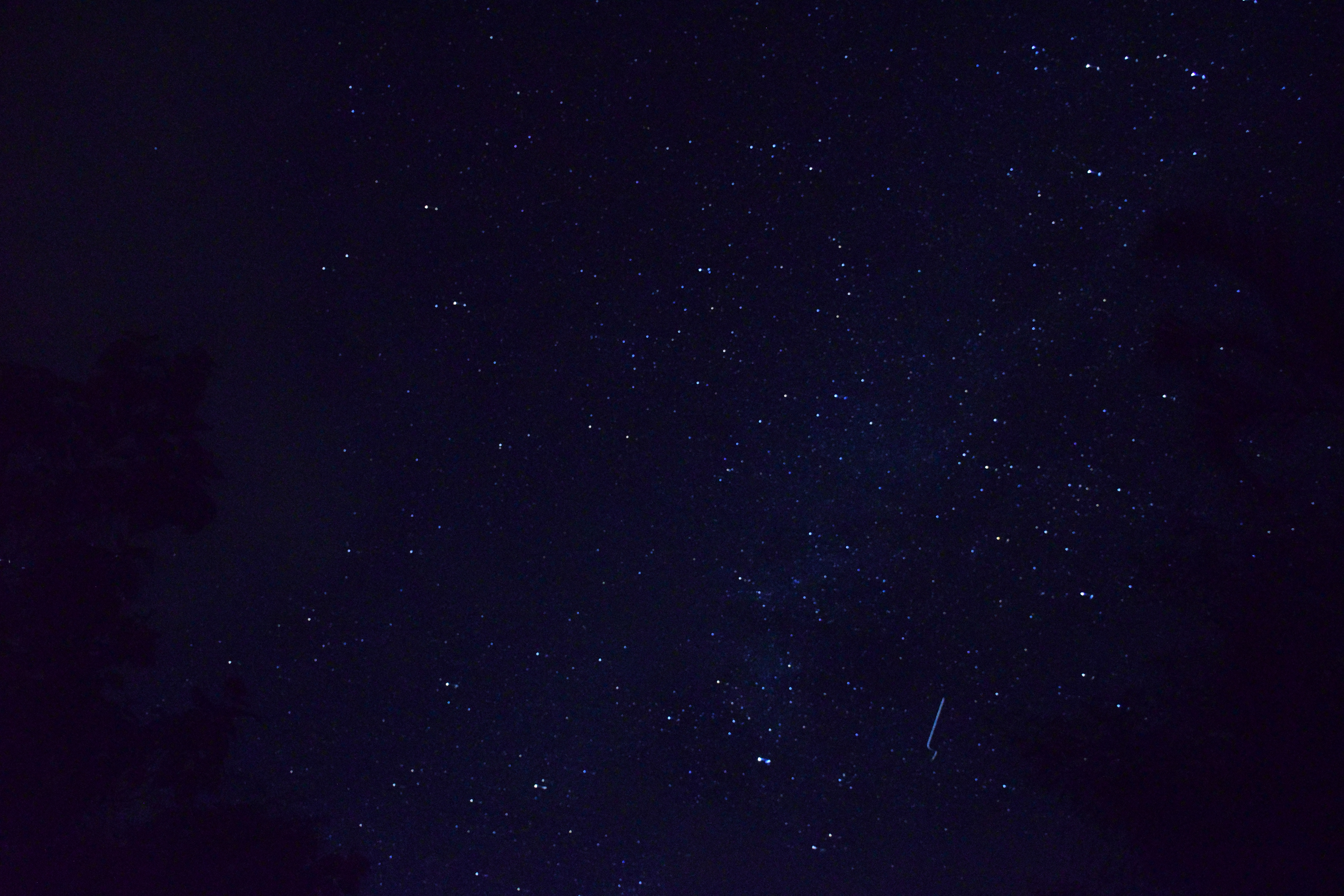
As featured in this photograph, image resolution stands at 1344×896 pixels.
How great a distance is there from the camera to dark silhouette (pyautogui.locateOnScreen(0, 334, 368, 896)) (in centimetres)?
524

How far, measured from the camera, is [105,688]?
17.6 feet

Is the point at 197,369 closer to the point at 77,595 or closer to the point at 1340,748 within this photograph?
the point at 77,595

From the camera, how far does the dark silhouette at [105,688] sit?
5238mm

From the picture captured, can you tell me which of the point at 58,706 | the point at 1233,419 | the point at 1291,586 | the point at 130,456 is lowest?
the point at 58,706

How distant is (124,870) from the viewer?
17.7 ft

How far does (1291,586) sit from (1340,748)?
0.94m

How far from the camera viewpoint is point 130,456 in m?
5.39

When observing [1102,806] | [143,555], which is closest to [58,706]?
[143,555]

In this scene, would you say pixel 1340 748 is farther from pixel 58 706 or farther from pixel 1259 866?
pixel 58 706

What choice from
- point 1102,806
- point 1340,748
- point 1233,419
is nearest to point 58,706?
point 1102,806

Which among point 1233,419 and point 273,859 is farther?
point 273,859

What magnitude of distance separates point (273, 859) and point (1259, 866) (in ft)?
18.2

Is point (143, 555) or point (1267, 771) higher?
point (1267, 771)

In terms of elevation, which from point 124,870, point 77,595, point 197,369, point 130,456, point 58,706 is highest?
point 197,369
